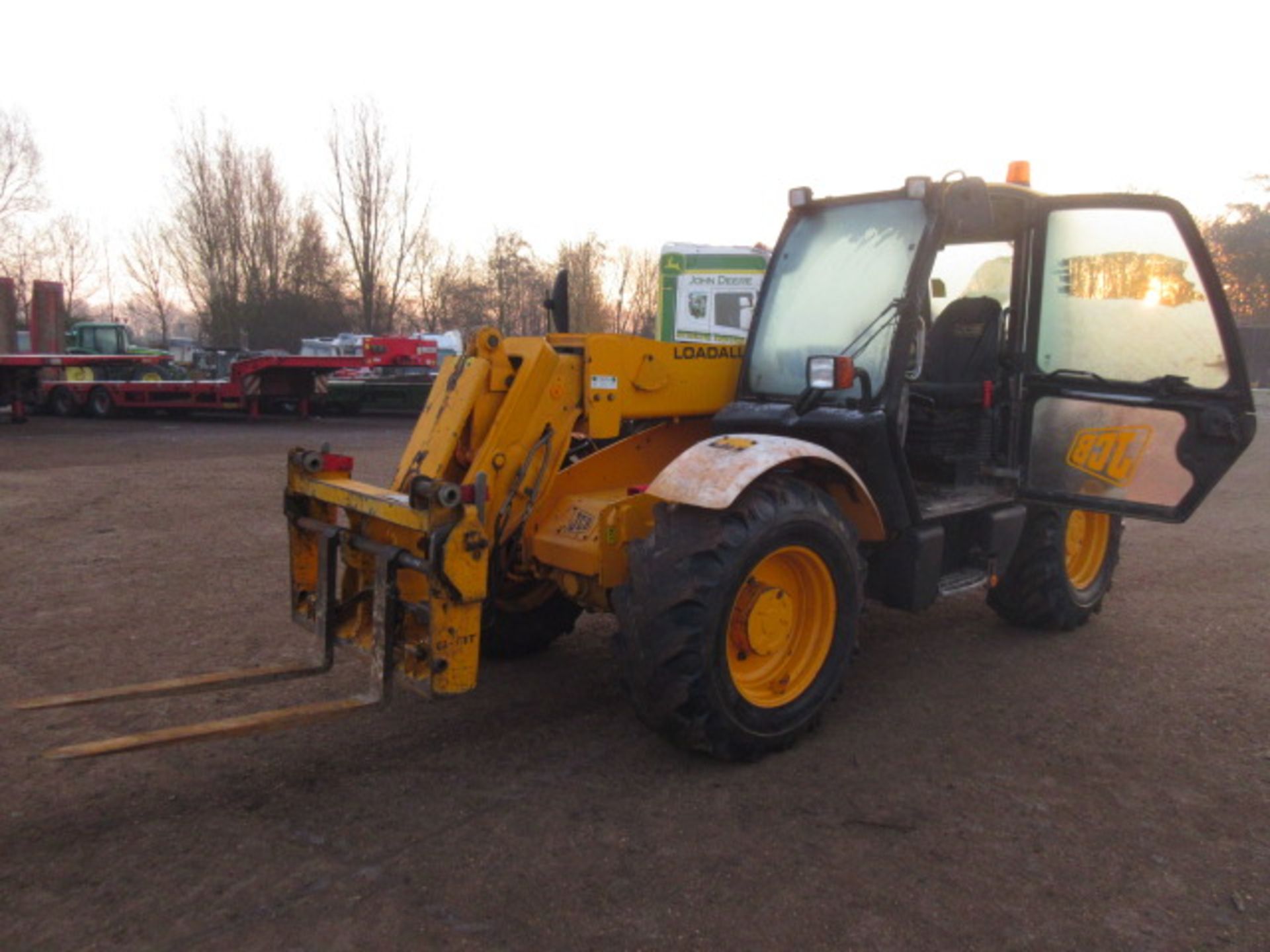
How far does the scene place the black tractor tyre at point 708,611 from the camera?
3318 millimetres

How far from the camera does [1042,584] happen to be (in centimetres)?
517

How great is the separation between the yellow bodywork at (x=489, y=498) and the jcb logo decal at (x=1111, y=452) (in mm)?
2038

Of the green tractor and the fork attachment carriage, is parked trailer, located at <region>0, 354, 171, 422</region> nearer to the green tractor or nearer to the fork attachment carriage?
the green tractor

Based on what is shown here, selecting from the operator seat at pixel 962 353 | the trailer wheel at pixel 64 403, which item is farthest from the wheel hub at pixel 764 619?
the trailer wheel at pixel 64 403

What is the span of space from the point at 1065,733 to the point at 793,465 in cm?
166

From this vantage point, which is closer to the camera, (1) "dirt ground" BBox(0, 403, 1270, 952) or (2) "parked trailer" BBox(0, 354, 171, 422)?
(1) "dirt ground" BBox(0, 403, 1270, 952)

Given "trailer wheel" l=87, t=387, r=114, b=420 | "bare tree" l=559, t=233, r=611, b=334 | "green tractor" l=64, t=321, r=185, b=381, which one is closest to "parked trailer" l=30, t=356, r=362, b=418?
"trailer wheel" l=87, t=387, r=114, b=420

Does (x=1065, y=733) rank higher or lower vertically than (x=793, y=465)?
lower

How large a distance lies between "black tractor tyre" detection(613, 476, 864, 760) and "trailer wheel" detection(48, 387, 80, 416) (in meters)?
21.1

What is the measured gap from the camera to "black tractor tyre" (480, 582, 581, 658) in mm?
4496

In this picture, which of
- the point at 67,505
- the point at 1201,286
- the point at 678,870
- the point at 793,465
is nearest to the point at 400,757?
the point at 678,870

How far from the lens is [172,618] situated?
17.8 ft

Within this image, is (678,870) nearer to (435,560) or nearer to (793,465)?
(435,560)

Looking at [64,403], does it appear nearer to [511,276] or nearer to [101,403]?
[101,403]
